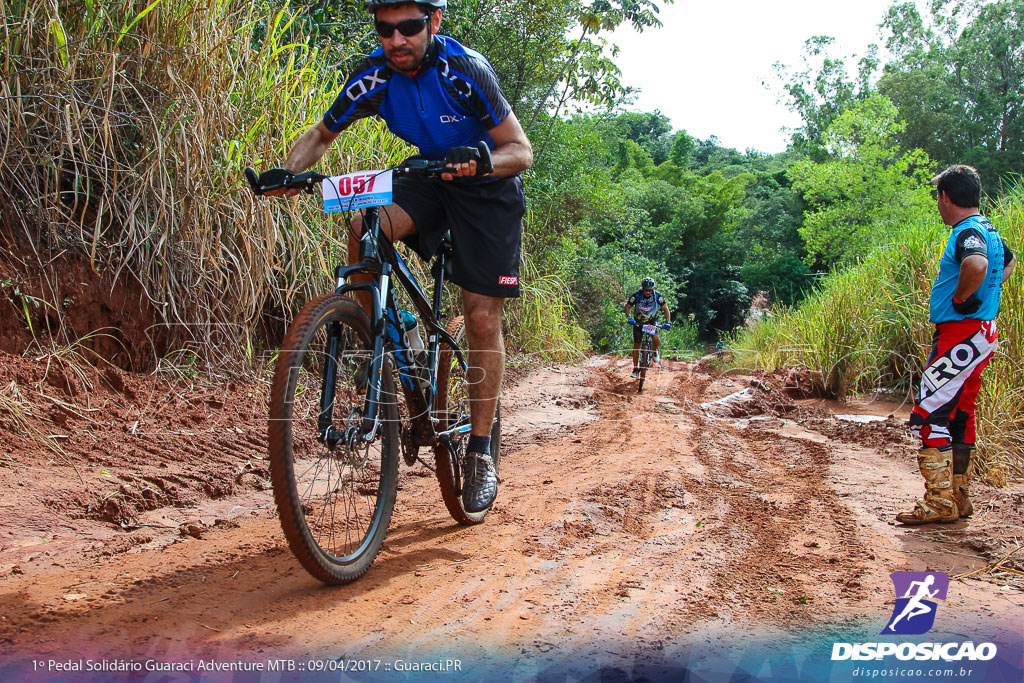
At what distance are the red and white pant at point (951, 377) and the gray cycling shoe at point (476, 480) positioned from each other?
7.74ft

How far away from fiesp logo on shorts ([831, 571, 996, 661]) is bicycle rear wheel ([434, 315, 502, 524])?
1669 mm

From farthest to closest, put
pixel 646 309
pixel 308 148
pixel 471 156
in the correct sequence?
pixel 646 309, pixel 308 148, pixel 471 156

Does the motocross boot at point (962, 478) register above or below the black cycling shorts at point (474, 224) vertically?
below

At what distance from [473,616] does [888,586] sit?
1.58 meters

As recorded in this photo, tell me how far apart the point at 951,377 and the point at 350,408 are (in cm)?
319

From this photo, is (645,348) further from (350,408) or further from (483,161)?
(350,408)

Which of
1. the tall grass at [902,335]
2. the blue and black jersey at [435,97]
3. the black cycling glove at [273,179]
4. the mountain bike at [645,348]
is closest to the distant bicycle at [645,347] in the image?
the mountain bike at [645,348]

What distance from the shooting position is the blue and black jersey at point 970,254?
12.7 feet

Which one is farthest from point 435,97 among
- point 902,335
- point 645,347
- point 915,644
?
point 645,347

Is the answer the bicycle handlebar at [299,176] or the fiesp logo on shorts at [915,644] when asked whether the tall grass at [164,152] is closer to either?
the bicycle handlebar at [299,176]

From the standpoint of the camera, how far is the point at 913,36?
50250 millimetres

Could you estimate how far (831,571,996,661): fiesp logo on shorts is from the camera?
219 cm

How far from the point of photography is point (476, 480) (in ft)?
10.8

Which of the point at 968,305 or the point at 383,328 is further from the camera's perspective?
the point at 968,305
